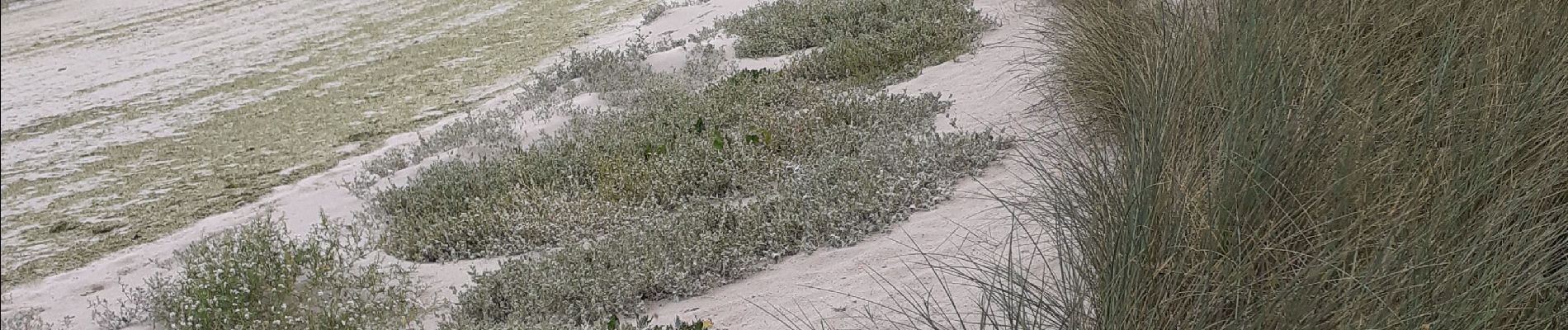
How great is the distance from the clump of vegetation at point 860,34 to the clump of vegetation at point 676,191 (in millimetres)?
64

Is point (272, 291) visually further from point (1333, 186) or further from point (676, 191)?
point (1333, 186)

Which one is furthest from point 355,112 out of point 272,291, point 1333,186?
point 1333,186

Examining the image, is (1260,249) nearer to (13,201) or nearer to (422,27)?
(13,201)

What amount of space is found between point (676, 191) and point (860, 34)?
11.4 feet

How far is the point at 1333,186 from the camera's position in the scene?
2.67m

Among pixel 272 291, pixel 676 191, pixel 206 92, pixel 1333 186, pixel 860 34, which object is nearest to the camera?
pixel 1333 186

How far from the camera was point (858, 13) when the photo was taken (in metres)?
9.43

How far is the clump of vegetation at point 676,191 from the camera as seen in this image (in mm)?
4426

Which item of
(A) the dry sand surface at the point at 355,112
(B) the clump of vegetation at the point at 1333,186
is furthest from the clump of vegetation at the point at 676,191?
(B) the clump of vegetation at the point at 1333,186

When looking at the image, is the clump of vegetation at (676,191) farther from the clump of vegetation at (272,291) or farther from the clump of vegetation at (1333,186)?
the clump of vegetation at (1333,186)

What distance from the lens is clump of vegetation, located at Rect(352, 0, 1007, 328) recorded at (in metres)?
4.43

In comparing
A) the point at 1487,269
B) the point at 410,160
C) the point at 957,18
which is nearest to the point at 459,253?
the point at 410,160

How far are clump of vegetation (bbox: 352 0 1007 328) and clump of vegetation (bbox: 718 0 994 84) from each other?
0.06 meters

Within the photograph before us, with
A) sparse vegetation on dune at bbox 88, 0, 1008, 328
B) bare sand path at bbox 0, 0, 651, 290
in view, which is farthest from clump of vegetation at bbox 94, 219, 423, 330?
bare sand path at bbox 0, 0, 651, 290
